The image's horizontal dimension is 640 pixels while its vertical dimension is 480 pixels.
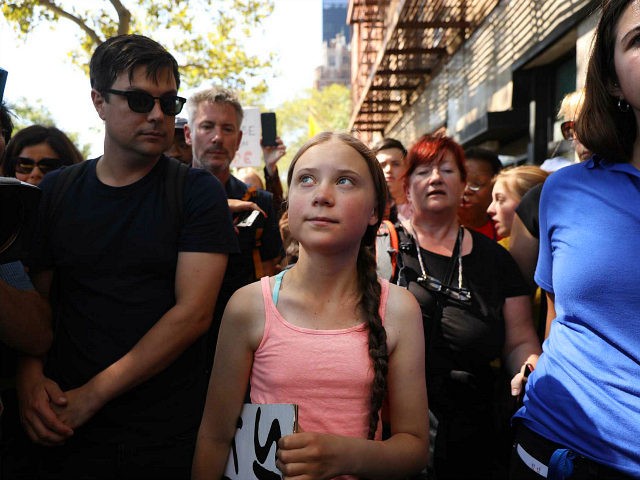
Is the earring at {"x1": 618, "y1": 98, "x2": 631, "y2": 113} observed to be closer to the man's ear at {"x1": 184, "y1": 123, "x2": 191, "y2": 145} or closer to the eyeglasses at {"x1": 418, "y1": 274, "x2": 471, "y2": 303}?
the eyeglasses at {"x1": 418, "y1": 274, "x2": 471, "y2": 303}

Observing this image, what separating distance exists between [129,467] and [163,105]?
137 cm

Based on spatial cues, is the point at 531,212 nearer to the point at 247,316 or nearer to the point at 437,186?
the point at 437,186

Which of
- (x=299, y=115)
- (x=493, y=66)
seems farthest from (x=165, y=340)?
(x=299, y=115)

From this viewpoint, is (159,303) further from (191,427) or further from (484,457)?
(484,457)

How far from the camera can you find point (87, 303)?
2396mm

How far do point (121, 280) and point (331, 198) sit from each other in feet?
3.07

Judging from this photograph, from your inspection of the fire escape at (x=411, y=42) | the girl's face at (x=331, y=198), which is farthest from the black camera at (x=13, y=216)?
the fire escape at (x=411, y=42)

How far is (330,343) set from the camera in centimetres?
190

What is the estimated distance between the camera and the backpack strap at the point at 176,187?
8.00 feet

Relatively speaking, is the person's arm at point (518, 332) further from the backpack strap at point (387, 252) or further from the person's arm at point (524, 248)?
the backpack strap at point (387, 252)

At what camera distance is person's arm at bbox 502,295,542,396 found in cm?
285

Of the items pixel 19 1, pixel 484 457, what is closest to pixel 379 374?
pixel 484 457

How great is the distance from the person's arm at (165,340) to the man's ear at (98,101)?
2.25 ft

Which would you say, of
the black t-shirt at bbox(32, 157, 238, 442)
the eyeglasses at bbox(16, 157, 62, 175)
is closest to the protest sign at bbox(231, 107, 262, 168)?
the eyeglasses at bbox(16, 157, 62, 175)
